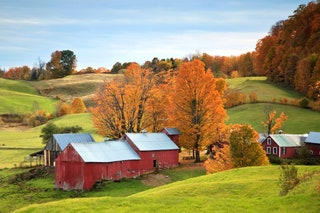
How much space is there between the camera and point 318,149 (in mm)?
65375

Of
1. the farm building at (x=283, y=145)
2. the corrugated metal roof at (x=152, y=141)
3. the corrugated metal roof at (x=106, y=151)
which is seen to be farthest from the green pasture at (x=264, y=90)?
the corrugated metal roof at (x=106, y=151)

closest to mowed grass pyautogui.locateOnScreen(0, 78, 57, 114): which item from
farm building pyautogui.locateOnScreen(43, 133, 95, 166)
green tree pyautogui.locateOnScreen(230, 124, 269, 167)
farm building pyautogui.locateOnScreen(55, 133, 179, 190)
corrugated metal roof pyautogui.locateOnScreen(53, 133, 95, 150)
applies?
farm building pyautogui.locateOnScreen(43, 133, 95, 166)

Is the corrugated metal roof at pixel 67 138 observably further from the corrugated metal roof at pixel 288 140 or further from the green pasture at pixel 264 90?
the green pasture at pixel 264 90

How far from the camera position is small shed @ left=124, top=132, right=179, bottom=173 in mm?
55656

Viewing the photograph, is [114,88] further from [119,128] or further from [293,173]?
[293,173]

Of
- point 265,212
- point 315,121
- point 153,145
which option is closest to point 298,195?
point 265,212

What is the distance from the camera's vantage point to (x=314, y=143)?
216ft

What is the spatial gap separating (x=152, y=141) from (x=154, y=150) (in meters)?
1.93

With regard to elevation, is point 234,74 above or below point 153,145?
above

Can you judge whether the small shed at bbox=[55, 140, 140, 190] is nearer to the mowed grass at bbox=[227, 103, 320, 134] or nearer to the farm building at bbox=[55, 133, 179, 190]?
the farm building at bbox=[55, 133, 179, 190]

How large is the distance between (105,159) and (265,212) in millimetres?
30407

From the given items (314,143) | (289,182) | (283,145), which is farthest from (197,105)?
(289,182)

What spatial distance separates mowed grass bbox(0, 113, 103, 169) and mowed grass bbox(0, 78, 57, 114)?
30.0 m

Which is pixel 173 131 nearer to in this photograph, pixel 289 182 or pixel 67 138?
pixel 67 138
